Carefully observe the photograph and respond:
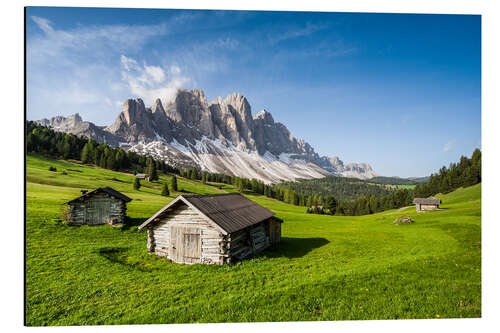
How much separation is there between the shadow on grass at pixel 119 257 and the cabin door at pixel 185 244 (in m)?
1.69

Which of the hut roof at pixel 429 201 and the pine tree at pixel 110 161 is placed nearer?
the hut roof at pixel 429 201

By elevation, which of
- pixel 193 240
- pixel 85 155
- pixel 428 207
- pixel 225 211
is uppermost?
pixel 85 155

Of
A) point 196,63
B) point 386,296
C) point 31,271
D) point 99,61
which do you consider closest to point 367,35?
point 196,63

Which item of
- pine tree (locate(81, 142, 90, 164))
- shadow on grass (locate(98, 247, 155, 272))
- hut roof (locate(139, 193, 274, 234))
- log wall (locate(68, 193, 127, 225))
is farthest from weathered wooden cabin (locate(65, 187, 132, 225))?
pine tree (locate(81, 142, 90, 164))

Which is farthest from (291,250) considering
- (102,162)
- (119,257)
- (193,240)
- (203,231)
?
(102,162)

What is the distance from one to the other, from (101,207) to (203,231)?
58.8 ft

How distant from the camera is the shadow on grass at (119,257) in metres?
13.7

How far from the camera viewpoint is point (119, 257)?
15719 mm

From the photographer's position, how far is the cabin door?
1429 centimetres

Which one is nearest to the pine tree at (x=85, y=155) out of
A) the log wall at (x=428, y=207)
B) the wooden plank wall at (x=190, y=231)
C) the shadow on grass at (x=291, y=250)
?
the wooden plank wall at (x=190, y=231)

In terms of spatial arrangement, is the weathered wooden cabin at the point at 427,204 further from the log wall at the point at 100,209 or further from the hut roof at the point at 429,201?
the log wall at the point at 100,209

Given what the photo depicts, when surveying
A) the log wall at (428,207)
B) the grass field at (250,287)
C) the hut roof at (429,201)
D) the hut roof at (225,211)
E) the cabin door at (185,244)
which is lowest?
the log wall at (428,207)

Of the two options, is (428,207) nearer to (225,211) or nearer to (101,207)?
(225,211)

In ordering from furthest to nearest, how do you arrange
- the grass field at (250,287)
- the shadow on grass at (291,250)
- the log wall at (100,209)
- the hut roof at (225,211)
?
the log wall at (100,209)
the shadow on grass at (291,250)
the hut roof at (225,211)
the grass field at (250,287)
